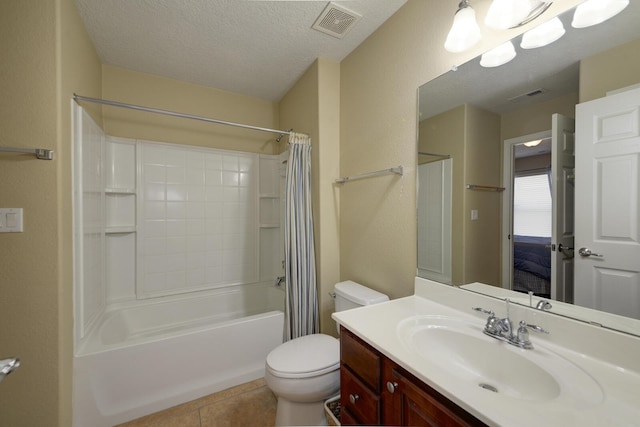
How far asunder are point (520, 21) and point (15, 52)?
2135mm

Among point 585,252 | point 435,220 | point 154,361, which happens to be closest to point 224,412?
point 154,361

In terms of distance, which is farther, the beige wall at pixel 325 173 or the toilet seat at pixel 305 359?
the beige wall at pixel 325 173

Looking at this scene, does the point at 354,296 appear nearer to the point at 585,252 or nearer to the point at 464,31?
the point at 585,252

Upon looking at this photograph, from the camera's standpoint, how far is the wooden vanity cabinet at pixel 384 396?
66 cm

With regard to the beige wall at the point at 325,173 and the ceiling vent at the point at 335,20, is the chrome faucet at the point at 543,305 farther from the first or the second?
the ceiling vent at the point at 335,20

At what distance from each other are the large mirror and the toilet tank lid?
300 millimetres

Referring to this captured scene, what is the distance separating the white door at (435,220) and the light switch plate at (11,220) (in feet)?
6.31

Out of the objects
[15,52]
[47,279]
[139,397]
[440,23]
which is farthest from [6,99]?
[440,23]

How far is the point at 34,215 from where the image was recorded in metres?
1.16

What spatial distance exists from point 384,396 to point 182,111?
8.90 feet

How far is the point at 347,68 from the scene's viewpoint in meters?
1.92

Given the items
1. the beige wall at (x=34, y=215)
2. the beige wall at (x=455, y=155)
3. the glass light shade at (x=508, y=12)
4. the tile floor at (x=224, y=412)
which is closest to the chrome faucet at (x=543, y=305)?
the beige wall at (x=455, y=155)

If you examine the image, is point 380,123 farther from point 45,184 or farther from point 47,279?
point 47,279

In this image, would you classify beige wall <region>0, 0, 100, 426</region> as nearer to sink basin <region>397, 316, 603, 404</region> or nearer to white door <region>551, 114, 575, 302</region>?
sink basin <region>397, 316, 603, 404</region>
